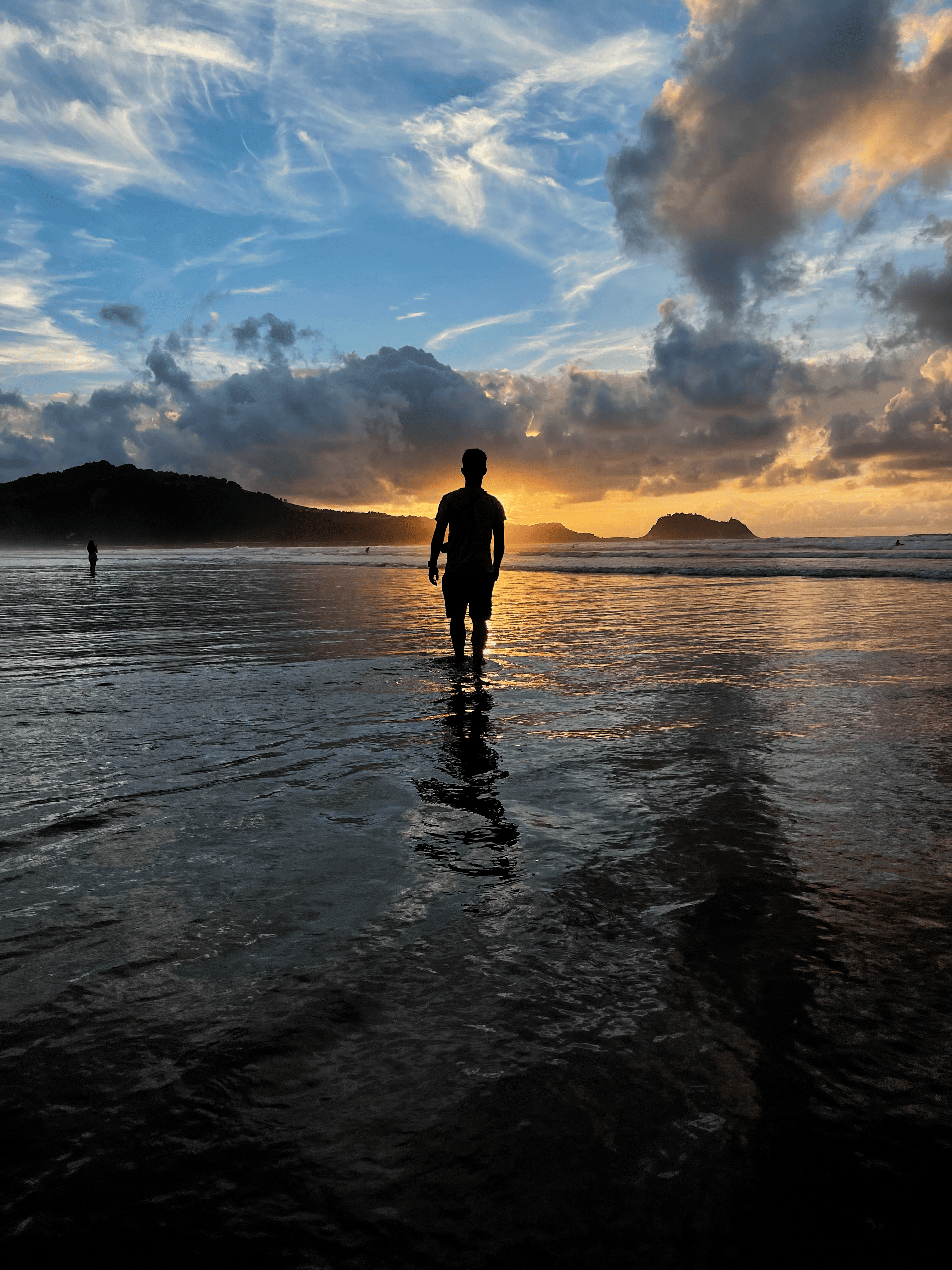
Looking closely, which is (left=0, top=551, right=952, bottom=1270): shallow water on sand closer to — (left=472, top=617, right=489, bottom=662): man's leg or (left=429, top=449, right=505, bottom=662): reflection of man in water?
(left=472, top=617, right=489, bottom=662): man's leg

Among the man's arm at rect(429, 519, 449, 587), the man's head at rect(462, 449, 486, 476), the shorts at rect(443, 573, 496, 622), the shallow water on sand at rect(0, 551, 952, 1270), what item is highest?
the man's head at rect(462, 449, 486, 476)

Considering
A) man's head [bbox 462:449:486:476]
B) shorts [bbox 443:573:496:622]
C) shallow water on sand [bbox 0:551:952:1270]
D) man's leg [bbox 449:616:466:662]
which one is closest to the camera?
shallow water on sand [bbox 0:551:952:1270]

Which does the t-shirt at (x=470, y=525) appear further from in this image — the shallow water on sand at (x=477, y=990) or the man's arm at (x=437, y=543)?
the shallow water on sand at (x=477, y=990)

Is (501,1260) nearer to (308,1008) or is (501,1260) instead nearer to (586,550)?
(308,1008)

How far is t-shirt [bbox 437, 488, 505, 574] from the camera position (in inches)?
332

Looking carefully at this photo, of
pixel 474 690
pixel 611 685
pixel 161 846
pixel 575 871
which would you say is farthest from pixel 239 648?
pixel 575 871

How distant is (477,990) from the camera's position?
7.59 feet

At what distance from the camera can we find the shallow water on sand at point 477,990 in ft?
5.23

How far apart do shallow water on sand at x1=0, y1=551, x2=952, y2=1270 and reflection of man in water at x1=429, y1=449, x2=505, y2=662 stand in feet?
9.58

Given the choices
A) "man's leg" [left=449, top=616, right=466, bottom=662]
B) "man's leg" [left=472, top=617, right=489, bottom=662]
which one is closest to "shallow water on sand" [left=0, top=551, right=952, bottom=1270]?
"man's leg" [left=472, top=617, right=489, bottom=662]

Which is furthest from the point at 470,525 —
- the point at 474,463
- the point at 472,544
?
the point at 474,463

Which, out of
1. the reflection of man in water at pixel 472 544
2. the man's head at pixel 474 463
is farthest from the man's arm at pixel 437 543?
the man's head at pixel 474 463

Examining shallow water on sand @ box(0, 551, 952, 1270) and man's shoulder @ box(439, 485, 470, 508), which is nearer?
shallow water on sand @ box(0, 551, 952, 1270)

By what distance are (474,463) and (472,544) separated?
84cm
